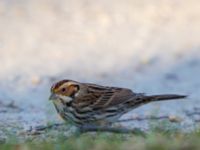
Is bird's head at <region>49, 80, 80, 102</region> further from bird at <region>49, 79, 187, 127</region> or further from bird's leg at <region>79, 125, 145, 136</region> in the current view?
bird's leg at <region>79, 125, 145, 136</region>

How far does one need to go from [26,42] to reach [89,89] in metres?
4.81

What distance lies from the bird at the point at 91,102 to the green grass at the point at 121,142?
381 mm

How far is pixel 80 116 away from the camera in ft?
30.6

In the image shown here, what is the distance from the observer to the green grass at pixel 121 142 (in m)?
7.25

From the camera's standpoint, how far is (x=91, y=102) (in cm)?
960

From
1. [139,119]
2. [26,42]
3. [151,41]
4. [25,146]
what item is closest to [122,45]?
[151,41]

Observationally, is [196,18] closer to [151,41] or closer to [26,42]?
[151,41]

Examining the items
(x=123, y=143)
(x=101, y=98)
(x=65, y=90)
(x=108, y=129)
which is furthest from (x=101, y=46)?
(x=123, y=143)

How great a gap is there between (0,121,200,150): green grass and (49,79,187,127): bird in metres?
0.38

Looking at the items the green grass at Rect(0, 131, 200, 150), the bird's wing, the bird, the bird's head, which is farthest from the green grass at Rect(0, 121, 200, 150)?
the bird's wing

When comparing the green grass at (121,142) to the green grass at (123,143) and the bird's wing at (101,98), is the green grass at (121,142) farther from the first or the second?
the bird's wing at (101,98)

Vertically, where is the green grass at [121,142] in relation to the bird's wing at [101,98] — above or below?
below

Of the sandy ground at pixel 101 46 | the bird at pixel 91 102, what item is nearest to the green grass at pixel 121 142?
the bird at pixel 91 102

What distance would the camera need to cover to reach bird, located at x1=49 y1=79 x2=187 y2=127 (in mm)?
9328
